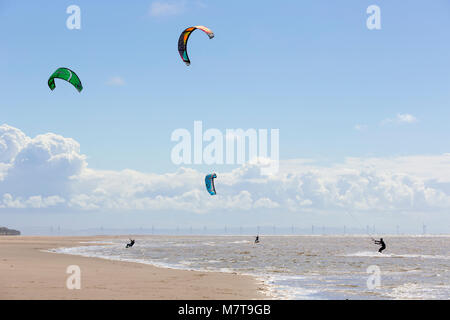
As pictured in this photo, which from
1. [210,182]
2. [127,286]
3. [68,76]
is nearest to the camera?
[127,286]

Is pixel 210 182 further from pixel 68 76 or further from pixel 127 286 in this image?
pixel 127 286

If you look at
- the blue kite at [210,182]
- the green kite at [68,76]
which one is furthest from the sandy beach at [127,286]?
the blue kite at [210,182]

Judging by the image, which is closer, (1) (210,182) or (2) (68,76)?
(2) (68,76)

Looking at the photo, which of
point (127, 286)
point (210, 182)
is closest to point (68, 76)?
point (127, 286)

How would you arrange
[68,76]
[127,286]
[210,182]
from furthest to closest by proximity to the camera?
[210,182] → [68,76] → [127,286]

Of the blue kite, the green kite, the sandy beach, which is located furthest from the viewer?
the blue kite

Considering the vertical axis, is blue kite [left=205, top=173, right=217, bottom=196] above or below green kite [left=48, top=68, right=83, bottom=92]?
below

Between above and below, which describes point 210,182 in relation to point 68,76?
below

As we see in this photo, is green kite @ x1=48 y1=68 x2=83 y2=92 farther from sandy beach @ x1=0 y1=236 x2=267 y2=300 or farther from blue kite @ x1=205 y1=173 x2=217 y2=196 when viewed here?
blue kite @ x1=205 y1=173 x2=217 y2=196

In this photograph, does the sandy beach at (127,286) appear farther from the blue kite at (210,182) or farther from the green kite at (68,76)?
the blue kite at (210,182)

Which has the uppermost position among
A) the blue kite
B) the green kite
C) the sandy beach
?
the green kite

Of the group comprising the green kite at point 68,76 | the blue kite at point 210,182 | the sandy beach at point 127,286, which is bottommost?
the sandy beach at point 127,286

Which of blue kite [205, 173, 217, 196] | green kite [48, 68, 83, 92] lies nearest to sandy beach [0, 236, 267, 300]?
green kite [48, 68, 83, 92]
